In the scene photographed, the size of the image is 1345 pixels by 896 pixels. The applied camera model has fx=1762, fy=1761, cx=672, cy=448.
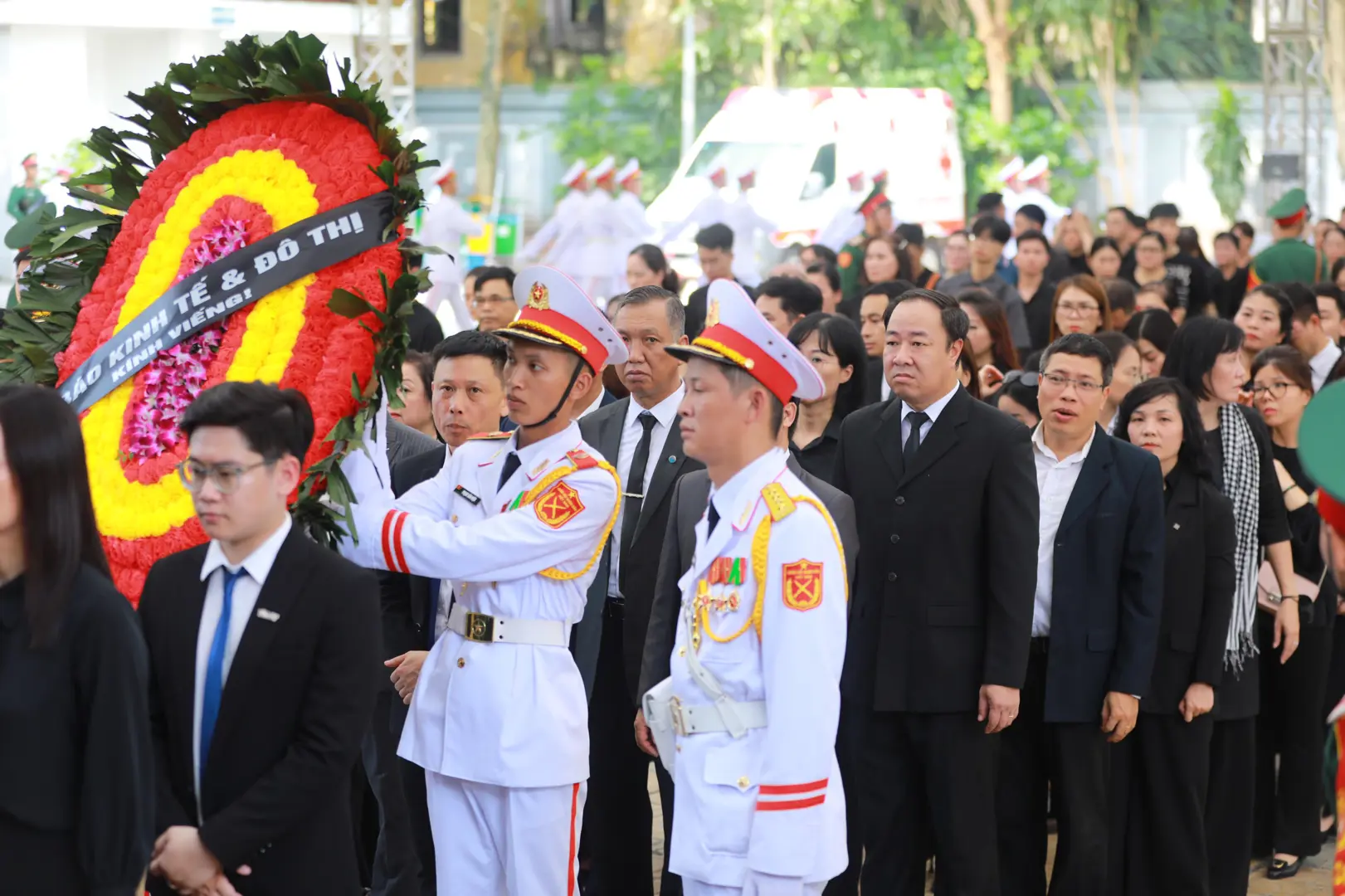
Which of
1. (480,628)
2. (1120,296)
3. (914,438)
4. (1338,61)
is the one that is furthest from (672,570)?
(1338,61)

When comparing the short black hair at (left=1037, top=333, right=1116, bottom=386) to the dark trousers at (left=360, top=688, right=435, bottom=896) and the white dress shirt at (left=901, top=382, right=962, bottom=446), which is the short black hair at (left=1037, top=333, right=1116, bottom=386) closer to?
the white dress shirt at (left=901, top=382, right=962, bottom=446)

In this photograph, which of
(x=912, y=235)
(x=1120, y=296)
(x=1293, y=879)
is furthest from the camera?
(x=912, y=235)

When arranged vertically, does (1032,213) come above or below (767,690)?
above

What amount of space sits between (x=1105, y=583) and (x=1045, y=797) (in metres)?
0.63

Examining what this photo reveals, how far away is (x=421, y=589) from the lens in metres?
4.65

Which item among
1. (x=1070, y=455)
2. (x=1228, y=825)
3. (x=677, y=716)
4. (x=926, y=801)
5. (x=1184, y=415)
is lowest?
(x=1228, y=825)

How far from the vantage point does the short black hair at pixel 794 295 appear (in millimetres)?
6980

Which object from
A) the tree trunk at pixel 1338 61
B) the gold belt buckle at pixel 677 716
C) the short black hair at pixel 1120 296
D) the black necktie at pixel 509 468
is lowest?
the gold belt buckle at pixel 677 716

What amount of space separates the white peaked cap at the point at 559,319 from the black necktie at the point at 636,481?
825 millimetres

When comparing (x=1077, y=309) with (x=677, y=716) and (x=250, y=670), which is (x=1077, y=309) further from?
(x=250, y=670)

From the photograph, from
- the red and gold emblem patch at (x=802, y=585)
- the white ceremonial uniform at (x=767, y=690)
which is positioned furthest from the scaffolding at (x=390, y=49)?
the red and gold emblem patch at (x=802, y=585)

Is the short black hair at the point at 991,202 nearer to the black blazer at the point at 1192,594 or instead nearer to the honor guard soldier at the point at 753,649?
the black blazer at the point at 1192,594

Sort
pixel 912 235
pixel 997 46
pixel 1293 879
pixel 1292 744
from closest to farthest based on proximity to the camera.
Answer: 1. pixel 1293 879
2. pixel 1292 744
3. pixel 912 235
4. pixel 997 46

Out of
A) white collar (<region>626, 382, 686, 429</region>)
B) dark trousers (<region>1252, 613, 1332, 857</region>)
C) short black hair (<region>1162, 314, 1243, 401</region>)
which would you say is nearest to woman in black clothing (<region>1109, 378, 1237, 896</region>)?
short black hair (<region>1162, 314, 1243, 401</region>)
